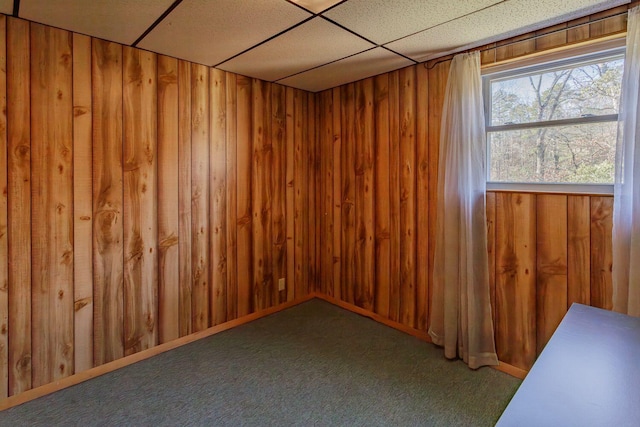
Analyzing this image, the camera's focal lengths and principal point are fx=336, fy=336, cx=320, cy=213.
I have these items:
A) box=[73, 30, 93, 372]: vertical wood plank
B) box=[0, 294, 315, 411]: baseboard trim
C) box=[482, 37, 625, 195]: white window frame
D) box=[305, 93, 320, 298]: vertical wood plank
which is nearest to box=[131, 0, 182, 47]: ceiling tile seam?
box=[73, 30, 93, 372]: vertical wood plank

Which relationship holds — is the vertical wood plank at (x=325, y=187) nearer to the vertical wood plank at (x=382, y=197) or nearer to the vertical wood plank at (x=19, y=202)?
the vertical wood plank at (x=382, y=197)

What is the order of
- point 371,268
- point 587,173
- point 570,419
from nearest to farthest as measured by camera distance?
point 570,419
point 587,173
point 371,268

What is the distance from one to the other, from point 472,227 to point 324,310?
1.70 meters

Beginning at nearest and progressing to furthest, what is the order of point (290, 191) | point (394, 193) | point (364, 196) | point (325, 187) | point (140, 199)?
point (140, 199)
point (394, 193)
point (364, 196)
point (290, 191)
point (325, 187)

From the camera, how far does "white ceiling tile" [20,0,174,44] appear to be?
175cm

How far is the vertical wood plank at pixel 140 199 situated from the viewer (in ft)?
7.80

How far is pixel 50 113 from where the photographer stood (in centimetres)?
207

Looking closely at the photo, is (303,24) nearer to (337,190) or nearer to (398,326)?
(337,190)

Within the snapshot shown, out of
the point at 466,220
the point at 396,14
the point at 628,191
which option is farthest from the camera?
the point at 466,220

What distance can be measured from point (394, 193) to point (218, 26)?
72.0 inches

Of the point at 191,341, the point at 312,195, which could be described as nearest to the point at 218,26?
the point at 312,195

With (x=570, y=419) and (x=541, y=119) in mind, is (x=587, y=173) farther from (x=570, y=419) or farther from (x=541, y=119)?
(x=570, y=419)

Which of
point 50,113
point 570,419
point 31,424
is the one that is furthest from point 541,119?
point 31,424

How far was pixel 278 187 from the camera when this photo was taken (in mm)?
3338
